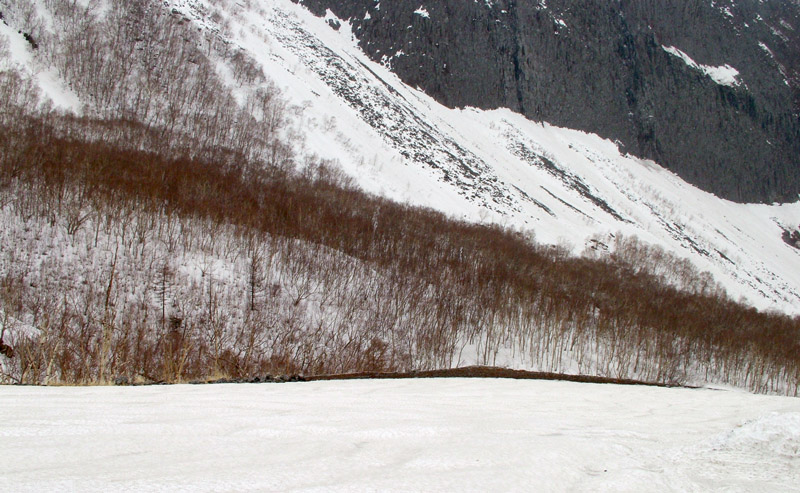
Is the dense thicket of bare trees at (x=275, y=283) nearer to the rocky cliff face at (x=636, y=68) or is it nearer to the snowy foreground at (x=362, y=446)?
the snowy foreground at (x=362, y=446)

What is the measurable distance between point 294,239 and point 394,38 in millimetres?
43186

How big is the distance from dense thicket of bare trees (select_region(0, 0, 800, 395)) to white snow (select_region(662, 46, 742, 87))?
7060 centimetres

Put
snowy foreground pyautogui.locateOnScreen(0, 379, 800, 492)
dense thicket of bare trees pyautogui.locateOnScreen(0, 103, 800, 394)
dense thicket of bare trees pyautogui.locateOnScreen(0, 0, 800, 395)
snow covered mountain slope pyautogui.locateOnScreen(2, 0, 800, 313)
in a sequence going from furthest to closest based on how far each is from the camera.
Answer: snow covered mountain slope pyautogui.locateOnScreen(2, 0, 800, 313)
dense thicket of bare trees pyautogui.locateOnScreen(0, 103, 800, 394)
dense thicket of bare trees pyautogui.locateOnScreen(0, 0, 800, 395)
snowy foreground pyautogui.locateOnScreen(0, 379, 800, 492)

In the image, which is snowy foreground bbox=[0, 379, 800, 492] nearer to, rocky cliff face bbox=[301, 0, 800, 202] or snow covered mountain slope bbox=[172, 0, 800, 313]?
snow covered mountain slope bbox=[172, 0, 800, 313]

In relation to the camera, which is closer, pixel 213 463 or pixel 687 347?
pixel 213 463

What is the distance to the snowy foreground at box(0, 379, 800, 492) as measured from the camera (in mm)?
1214

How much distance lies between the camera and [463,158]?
35.2 metres

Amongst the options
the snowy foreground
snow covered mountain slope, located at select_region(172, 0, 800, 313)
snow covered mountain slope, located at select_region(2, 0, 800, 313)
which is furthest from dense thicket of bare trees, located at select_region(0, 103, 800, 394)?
snow covered mountain slope, located at select_region(172, 0, 800, 313)

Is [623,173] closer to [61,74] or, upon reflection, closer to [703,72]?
[703,72]

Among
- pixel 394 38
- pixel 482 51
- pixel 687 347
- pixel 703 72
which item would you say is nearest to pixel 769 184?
pixel 703 72

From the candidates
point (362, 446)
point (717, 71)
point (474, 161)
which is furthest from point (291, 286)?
point (717, 71)

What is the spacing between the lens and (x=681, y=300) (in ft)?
67.6

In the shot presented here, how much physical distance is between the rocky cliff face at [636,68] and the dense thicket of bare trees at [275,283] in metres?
35.4

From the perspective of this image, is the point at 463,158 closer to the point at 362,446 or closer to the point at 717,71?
the point at 362,446
